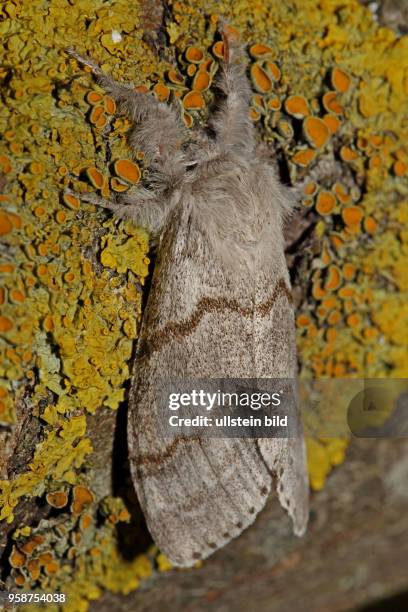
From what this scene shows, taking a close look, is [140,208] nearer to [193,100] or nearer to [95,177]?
[95,177]

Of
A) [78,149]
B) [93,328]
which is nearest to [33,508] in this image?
[93,328]

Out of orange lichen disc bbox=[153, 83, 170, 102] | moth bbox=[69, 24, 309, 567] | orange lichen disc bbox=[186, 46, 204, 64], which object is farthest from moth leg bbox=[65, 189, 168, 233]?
orange lichen disc bbox=[186, 46, 204, 64]

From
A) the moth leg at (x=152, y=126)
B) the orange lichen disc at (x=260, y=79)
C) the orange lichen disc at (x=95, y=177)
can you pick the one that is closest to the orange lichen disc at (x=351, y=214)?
the orange lichen disc at (x=260, y=79)

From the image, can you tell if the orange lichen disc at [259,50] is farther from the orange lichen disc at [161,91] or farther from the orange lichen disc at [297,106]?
the orange lichen disc at [161,91]

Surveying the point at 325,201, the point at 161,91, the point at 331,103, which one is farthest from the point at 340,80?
the point at 161,91

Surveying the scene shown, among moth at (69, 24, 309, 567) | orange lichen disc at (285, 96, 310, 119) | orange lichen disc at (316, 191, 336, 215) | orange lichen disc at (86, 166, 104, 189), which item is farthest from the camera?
orange lichen disc at (316, 191, 336, 215)

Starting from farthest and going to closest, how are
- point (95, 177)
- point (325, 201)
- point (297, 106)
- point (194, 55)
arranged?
point (325, 201) < point (297, 106) < point (194, 55) < point (95, 177)

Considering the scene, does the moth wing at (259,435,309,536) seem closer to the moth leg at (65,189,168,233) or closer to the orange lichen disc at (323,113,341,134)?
the moth leg at (65,189,168,233)

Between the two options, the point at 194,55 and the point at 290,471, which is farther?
the point at 290,471
